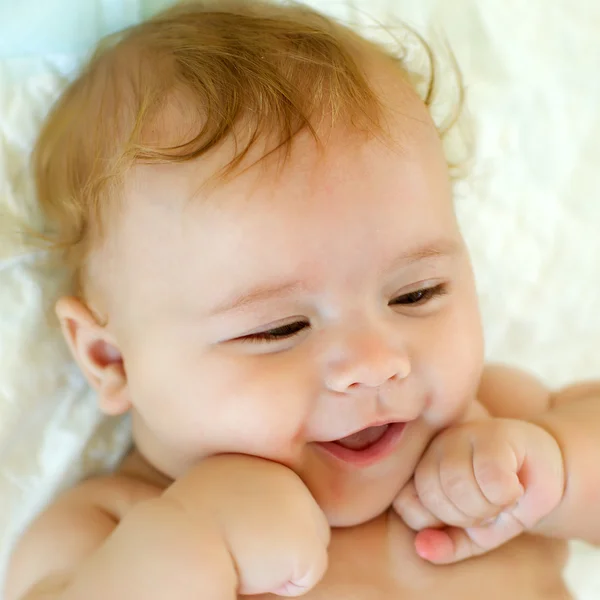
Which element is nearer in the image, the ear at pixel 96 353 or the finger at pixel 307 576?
the finger at pixel 307 576

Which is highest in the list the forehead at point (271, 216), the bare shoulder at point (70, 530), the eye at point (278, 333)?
the forehead at point (271, 216)

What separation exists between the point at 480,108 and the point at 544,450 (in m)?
0.70

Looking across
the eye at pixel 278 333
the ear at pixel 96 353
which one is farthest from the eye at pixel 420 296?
the ear at pixel 96 353

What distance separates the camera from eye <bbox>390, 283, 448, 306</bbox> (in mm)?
913

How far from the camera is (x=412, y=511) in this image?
0.97 meters

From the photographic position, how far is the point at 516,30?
4.63 feet

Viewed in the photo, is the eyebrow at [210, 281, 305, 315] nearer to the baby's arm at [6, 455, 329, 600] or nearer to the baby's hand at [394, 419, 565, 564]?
the baby's arm at [6, 455, 329, 600]

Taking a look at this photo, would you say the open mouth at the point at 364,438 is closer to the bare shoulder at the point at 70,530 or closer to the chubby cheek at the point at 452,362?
the chubby cheek at the point at 452,362

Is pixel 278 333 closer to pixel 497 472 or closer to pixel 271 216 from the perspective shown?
pixel 271 216

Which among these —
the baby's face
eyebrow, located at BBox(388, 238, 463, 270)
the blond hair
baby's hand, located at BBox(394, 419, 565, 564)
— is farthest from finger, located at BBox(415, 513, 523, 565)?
the blond hair

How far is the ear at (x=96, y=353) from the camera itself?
0.97 meters

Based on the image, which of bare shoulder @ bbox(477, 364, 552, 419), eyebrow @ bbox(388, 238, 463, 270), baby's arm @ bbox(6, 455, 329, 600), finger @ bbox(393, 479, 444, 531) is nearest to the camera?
baby's arm @ bbox(6, 455, 329, 600)

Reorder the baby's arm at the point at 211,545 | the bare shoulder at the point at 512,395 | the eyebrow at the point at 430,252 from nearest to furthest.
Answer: the baby's arm at the point at 211,545, the eyebrow at the point at 430,252, the bare shoulder at the point at 512,395

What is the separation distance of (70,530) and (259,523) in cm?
28
